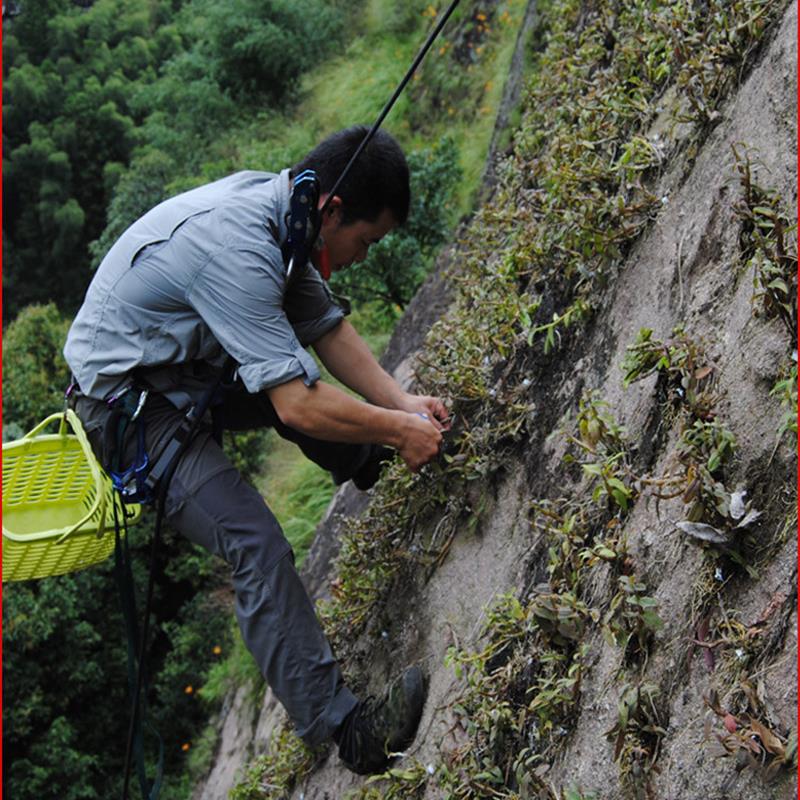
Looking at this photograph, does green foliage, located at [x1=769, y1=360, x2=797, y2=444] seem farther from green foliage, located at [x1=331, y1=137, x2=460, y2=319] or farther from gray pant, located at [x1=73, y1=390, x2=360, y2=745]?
green foliage, located at [x1=331, y1=137, x2=460, y2=319]

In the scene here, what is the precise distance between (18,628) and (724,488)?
1279cm

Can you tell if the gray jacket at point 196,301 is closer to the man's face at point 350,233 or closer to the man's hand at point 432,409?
the man's face at point 350,233

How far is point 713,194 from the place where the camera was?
341 centimetres

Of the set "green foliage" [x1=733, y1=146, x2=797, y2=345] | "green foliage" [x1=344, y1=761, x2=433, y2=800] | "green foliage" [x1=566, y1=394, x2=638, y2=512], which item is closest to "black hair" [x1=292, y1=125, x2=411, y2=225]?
"green foliage" [x1=566, y1=394, x2=638, y2=512]

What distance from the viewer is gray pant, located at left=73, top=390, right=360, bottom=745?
4.21 m

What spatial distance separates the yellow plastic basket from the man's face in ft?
4.28

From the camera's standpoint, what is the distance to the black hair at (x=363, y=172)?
4156mm

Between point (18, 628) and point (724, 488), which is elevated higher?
point (724, 488)

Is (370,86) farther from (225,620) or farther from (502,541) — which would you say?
(502,541)

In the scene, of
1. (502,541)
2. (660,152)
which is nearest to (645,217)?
(660,152)

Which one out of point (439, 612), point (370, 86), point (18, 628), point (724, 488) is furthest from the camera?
point (370, 86)

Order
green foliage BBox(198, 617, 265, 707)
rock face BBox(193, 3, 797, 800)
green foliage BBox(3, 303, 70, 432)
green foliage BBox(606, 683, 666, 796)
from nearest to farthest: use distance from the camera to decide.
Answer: rock face BBox(193, 3, 797, 800) → green foliage BBox(606, 683, 666, 796) → green foliage BBox(198, 617, 265, 707) → green foliage BBox(3, 303, 70, 432)

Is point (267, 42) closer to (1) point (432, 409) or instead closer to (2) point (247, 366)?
(1) point (432, 409)

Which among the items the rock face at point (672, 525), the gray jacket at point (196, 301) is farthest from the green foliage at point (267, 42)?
the rock face at point (672, 525)
